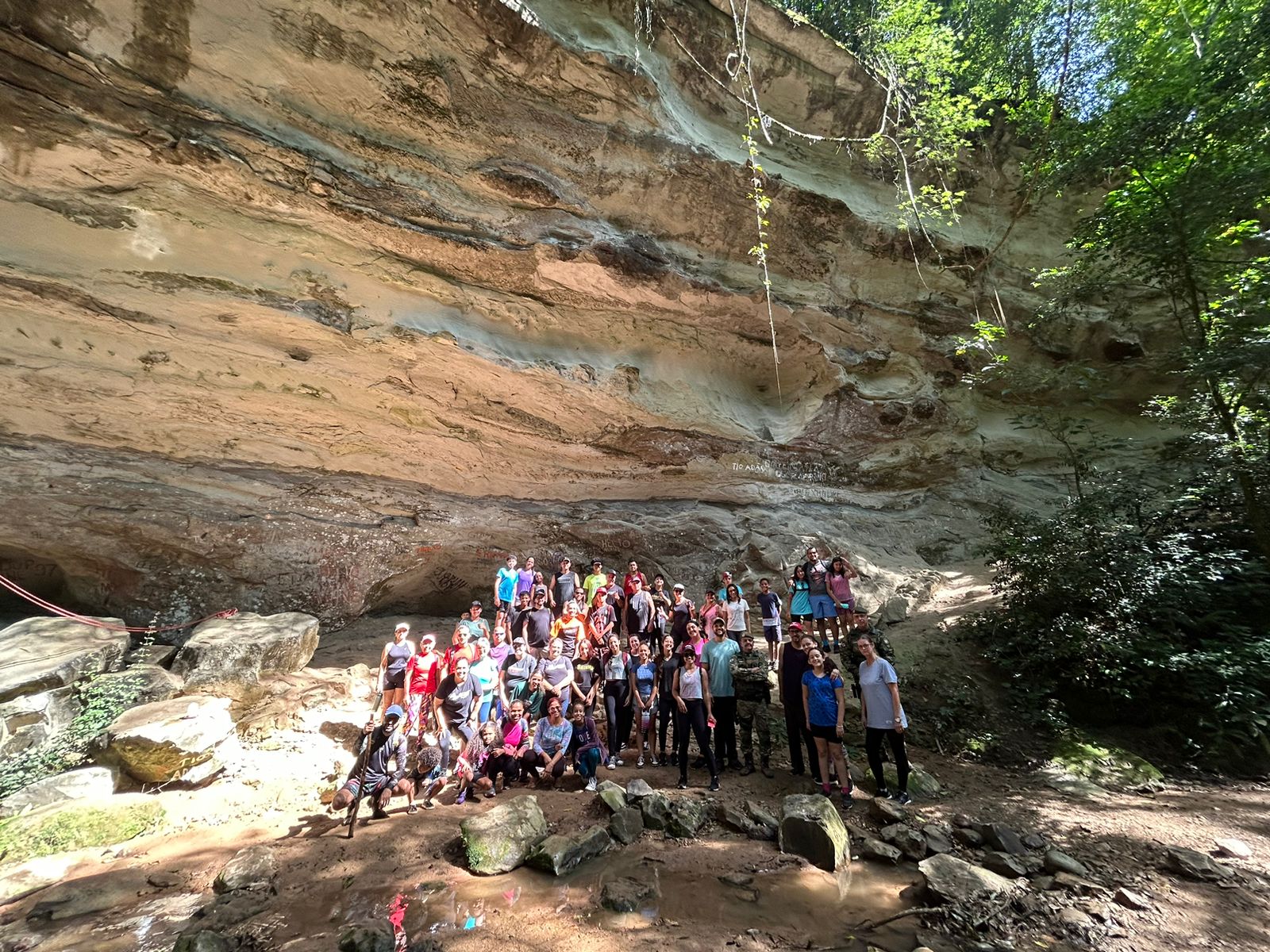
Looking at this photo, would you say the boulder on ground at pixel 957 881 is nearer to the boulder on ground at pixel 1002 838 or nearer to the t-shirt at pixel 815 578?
the boulder on ground at pixel 1002 838

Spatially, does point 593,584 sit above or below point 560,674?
above

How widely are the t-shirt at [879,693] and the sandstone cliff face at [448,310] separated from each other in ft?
19.0

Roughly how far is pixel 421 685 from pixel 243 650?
9.19 ft

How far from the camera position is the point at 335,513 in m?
9.44

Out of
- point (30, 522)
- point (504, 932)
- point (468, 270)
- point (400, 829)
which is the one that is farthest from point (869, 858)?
point (30, 522)

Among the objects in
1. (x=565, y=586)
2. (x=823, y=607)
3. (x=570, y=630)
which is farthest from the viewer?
(x=565, y=586)

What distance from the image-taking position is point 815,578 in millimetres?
8305

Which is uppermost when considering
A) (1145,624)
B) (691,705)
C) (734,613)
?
(734,613)

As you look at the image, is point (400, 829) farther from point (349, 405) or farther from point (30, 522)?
point (30, 522)

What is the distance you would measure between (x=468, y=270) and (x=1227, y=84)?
34.4ft

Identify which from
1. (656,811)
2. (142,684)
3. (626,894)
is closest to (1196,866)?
(656,811)

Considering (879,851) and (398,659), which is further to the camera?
(398,659)

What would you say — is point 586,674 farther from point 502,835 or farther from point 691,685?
point 502,835

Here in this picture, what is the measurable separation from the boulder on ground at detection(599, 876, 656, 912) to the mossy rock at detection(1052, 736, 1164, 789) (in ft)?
16.2
